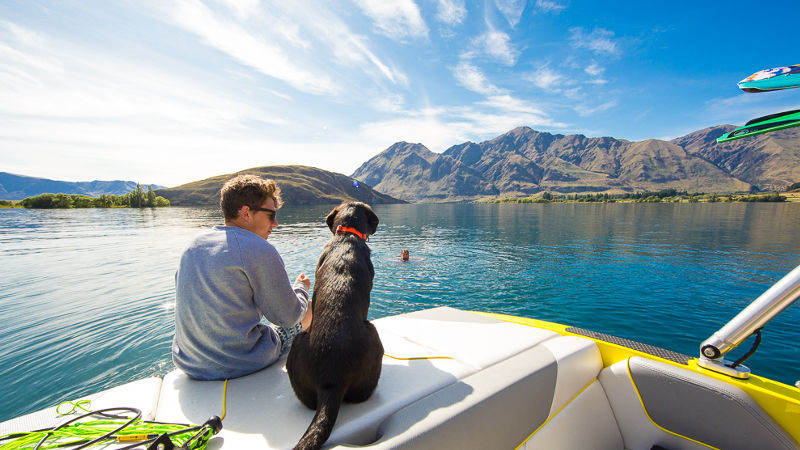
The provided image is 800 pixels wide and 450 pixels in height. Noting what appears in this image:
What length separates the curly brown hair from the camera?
283cm

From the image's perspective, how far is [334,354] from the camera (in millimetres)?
2088

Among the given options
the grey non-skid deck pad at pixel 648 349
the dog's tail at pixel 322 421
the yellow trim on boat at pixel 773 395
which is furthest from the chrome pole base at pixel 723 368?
the dog's tail at pixel 322 421

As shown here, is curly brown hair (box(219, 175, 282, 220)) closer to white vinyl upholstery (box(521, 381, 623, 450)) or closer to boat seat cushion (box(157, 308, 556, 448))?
boat seat cushion (box(157, 308, 556, 448))

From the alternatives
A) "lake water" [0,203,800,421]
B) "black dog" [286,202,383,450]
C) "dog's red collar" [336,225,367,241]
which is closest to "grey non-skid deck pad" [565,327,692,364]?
"black dog" [286,202,383,450]

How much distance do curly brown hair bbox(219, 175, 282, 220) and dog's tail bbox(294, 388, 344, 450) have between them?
1.83m

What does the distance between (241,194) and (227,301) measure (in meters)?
0.98

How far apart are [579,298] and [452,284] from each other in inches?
197

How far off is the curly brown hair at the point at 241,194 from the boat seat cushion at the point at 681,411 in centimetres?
405

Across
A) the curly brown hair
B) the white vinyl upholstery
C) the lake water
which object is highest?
the curly brown hair

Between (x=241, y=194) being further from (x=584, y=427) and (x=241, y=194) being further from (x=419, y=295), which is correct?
(x=419, y=295)

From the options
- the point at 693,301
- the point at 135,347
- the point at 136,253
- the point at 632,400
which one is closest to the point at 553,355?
the point at 632,400

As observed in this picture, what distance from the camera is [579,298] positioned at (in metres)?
11.8

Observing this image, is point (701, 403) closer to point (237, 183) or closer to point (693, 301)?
point (237, 183)

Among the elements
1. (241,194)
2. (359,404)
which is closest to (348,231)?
(241,194)
